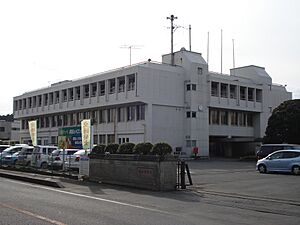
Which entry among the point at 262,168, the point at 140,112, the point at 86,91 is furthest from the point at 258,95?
the point at 262,168

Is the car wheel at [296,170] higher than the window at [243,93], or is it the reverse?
the window at [243,93]

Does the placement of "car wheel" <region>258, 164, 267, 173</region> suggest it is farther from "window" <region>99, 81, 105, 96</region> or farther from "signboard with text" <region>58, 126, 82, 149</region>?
"window" <region>99, 81, 105, 96</region>

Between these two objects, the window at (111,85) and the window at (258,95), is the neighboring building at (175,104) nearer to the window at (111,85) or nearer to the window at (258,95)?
the window at (258,95)

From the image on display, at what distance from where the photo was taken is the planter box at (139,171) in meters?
17.2

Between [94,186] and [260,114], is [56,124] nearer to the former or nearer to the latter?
[260,114]

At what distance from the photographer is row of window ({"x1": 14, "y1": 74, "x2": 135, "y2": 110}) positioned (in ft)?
178

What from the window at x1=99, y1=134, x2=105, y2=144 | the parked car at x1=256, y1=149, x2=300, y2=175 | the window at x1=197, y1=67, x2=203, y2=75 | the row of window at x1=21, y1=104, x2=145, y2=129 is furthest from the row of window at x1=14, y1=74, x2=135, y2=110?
the parked car at x1=256, y1=149, x2=300, y2=175

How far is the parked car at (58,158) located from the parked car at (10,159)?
5256mm

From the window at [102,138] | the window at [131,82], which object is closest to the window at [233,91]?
the window at [131,82]

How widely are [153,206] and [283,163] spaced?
15.3 m

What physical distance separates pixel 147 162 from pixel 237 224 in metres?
8.16

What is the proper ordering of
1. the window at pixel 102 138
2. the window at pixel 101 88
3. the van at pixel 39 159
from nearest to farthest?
the van at pixel 39 159, the window at pixel 101 88, the window at pixel 102 138

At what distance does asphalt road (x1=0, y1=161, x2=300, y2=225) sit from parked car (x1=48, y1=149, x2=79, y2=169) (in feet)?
26.7

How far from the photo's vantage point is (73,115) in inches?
2554
